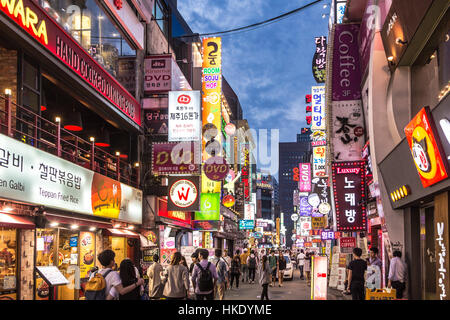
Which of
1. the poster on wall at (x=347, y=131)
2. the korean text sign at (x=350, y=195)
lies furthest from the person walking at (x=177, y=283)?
the poster on wall at (x=347, y=131)

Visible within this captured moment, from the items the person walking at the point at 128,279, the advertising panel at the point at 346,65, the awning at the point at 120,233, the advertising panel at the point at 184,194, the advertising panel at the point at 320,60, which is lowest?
the person walking at the point at 128,279

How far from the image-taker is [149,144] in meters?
24.9

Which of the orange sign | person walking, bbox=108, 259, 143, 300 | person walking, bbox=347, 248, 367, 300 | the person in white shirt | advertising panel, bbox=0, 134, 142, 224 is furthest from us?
person walking, bbox=347, 248, 367, 300

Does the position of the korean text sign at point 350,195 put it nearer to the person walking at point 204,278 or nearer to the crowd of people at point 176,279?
the crowd of people at point 176,279

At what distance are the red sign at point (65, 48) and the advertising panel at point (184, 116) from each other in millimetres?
1926

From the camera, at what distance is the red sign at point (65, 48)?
1238cm

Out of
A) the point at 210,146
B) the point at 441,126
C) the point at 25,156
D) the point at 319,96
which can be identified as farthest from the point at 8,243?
the point at 319,96

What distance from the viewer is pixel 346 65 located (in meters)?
21.5

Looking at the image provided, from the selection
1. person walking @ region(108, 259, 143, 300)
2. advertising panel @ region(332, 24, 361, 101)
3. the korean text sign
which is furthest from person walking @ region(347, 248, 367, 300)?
advertising panel @ region(332, 24, 361, 101)

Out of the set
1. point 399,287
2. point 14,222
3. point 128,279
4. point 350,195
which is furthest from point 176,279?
point 350,195

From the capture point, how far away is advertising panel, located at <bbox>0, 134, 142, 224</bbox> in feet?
36.6

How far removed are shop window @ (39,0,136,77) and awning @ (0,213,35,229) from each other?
19.9ft

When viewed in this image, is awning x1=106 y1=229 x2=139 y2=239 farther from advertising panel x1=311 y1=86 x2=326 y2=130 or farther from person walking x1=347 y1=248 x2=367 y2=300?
advertising panel x1=311 y1=86 x2=326 y2=130
